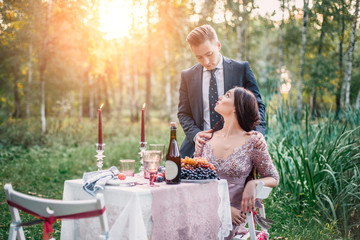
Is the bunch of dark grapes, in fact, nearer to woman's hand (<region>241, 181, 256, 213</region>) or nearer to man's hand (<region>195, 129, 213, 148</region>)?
woman's hand (<region>241, 181, 256, 213</region>)

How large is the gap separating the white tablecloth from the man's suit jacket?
101 centimetres

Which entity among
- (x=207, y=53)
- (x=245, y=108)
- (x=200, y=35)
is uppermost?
(x=200, y=35)

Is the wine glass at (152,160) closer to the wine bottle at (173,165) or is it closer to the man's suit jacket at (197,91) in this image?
the wine bottle at (173,165)

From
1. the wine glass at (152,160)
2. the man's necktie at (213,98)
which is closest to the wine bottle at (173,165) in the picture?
the wine glass at (152,160)

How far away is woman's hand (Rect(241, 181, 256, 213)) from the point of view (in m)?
2.54

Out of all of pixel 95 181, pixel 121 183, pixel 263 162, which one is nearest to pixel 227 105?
pixel 263 162

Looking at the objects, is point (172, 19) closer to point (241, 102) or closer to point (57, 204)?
point (241, 102)

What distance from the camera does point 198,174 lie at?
2.41m

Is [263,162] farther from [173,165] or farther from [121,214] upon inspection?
[121,214]

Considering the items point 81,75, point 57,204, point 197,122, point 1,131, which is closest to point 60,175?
point 1,131

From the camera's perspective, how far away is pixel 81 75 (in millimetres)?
20812

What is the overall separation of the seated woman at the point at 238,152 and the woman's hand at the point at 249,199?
128 mm

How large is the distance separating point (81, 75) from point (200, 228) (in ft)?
64.4

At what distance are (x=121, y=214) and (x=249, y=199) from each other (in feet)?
3.18
